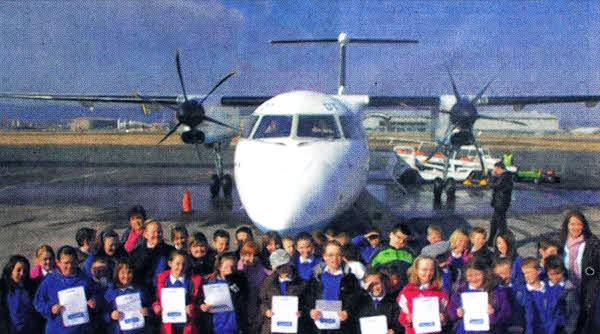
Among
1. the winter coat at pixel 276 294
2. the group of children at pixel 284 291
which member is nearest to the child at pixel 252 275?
the group of children at pixel 284 291

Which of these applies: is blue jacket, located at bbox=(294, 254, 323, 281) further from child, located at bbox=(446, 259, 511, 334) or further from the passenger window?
the passenger window

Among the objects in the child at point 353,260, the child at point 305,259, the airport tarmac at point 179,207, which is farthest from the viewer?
the airport tarmac at point 179,207

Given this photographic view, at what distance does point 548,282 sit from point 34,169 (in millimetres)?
30256

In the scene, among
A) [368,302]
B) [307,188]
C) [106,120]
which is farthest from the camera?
[106,120]

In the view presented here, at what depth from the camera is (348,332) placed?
4352 mm

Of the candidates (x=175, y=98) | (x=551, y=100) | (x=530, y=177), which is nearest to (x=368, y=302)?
(x=175, y=98)

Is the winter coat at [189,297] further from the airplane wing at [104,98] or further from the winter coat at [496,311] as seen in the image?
the airplane wing at [104,98]

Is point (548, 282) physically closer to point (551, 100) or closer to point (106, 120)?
point (551, 100)

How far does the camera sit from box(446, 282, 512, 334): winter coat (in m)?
4.23

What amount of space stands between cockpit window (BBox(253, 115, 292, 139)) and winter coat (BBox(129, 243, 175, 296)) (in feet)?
10.9

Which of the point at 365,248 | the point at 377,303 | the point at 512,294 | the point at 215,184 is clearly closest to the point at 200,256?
the point at 377,303

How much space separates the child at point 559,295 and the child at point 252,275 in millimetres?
2715

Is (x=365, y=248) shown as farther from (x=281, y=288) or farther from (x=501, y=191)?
(x=501, y=191)

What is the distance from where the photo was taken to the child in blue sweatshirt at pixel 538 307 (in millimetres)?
4570
